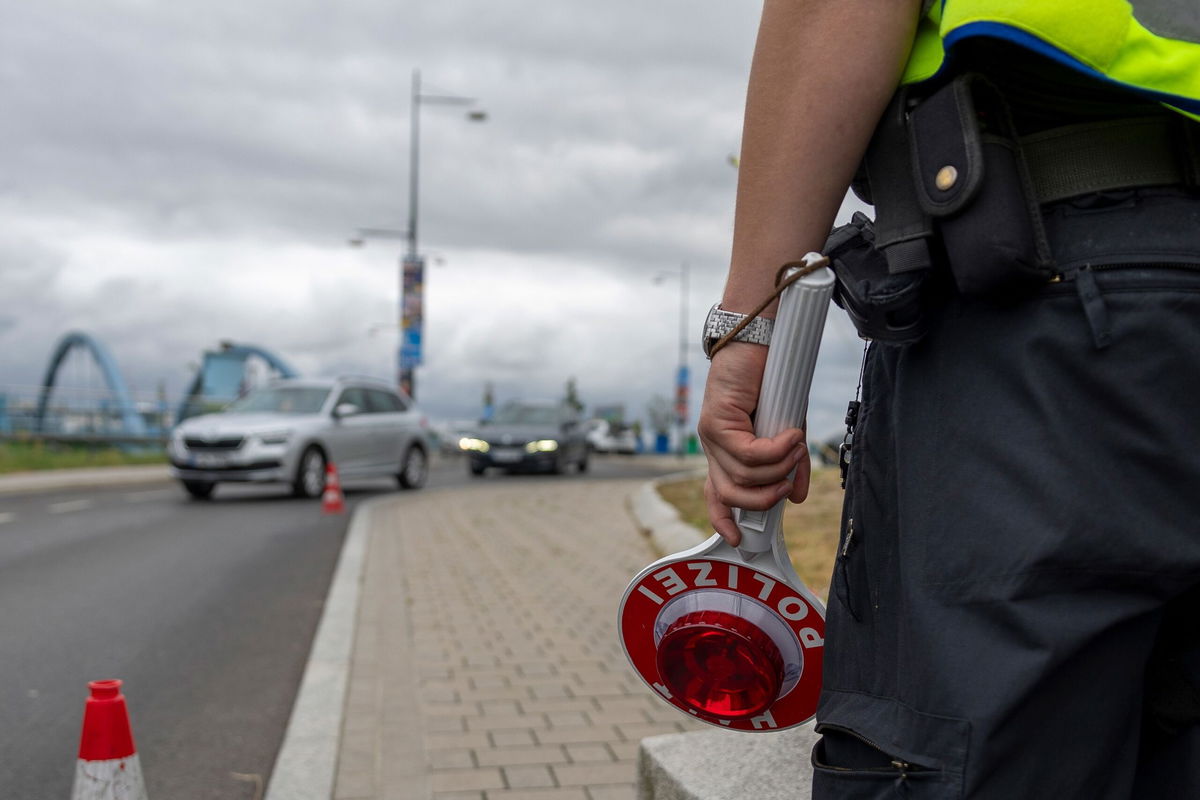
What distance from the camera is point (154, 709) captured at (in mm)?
4613

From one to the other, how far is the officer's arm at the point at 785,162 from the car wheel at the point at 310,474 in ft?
45.0

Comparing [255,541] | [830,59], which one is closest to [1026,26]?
[830,59]

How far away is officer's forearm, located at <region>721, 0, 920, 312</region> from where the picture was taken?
1234mm

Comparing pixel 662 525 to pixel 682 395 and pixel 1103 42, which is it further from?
pixel 682 395

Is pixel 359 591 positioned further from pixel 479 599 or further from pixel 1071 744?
pixel 1071 744

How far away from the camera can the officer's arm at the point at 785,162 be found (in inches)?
48.7

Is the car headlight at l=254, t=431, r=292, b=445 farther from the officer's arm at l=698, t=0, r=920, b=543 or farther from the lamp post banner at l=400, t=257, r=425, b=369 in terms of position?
the lamp post banner at l=400, t=257, r=425, b=369

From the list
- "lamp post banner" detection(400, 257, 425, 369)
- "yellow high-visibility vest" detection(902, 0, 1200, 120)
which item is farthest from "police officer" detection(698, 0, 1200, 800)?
"lamp post banner" detection(400, 257, 425, 369)

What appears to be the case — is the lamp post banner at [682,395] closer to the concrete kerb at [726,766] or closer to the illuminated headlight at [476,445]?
the illuminated headlight at [476,445]

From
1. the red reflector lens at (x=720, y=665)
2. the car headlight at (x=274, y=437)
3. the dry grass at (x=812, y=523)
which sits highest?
the red reflector lens at (x=720, y=665)

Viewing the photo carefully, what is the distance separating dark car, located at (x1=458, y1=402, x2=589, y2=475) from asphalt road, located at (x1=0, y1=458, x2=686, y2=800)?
9.19m

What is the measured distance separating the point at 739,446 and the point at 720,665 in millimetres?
326

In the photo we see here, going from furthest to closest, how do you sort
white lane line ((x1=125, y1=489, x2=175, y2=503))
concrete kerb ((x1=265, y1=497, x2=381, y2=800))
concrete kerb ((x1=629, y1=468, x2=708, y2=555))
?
white lane line ((x1=125, y1=489, x2=175, y2=503)) < concrete kerb ((x1=629, y1=468, x2=708, y2=555)) < concrete kerb ((x1=265, y1=497, x2=381, y2=800))

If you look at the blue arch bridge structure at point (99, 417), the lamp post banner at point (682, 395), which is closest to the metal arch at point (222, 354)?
the blue arch bridge structure at point (99, 417)
